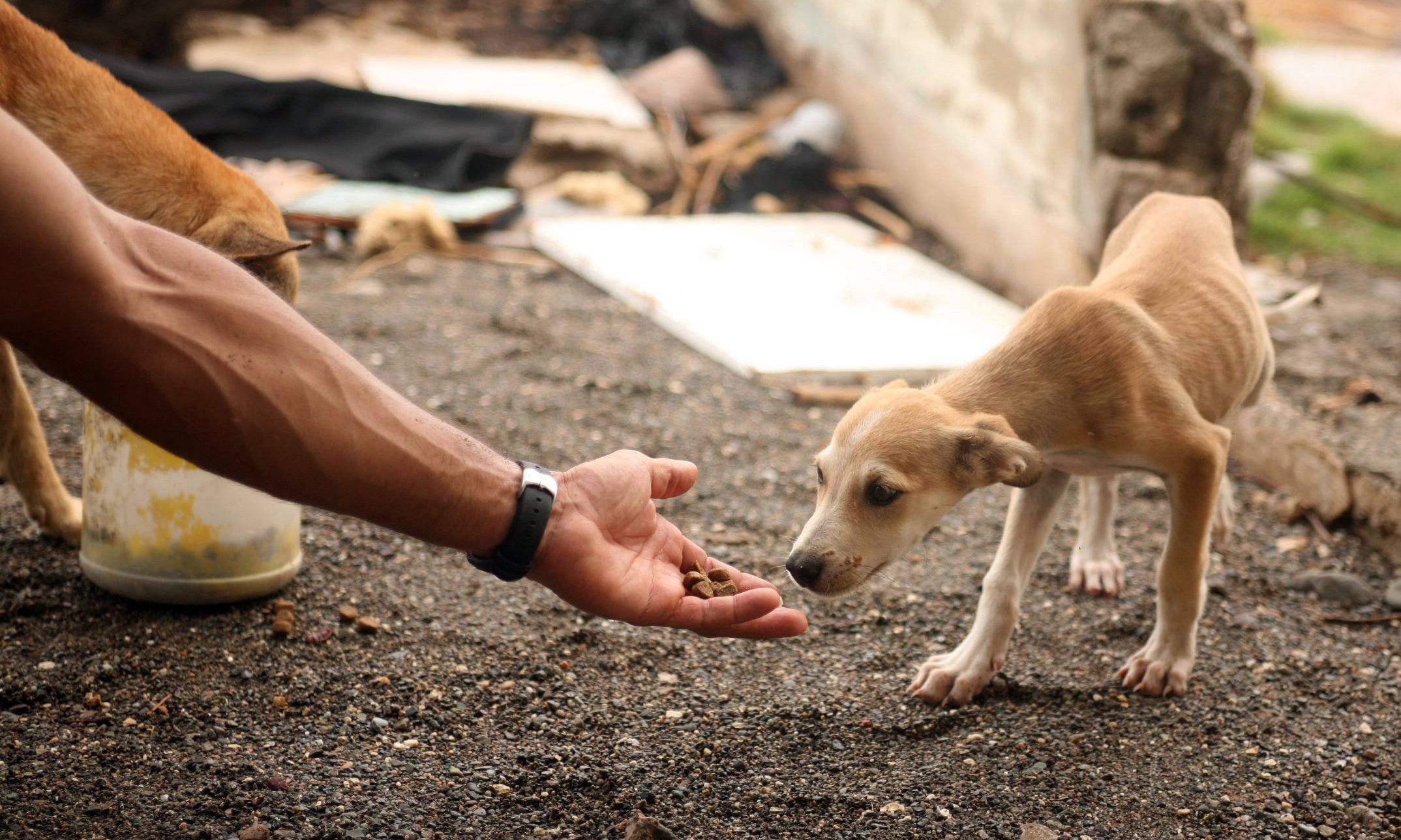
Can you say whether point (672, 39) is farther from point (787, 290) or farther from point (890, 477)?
point (890, 477)

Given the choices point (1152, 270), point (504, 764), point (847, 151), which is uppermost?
point (1152, 270)

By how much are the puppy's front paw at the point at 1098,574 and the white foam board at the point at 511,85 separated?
5378 mm

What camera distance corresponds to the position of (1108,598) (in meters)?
3.77

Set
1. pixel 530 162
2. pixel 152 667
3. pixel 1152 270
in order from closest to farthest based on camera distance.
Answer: pixel 152 667 < pixel 1152 270 < pixel 530 162

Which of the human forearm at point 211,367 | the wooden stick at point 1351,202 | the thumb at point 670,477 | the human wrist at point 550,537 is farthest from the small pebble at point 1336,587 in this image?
the wooden stick at point 1351,202

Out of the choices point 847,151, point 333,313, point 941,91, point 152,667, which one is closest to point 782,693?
point 152,667

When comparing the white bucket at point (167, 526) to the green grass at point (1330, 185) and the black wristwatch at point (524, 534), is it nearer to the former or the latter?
the black wristwatch at point (524, 534)

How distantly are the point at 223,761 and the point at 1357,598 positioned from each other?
331 cm

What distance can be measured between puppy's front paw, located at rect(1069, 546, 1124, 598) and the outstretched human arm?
1.61m

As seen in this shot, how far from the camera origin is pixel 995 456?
112 inches

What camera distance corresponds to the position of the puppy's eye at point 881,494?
9.36 feet

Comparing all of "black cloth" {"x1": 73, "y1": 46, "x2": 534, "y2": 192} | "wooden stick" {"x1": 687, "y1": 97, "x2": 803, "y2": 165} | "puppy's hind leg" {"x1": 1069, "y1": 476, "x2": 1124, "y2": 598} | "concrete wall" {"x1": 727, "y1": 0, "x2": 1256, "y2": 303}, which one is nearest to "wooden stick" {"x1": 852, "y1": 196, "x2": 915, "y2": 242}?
"concrete wall" {"x1": 727, "y1": 0, "x2": 1256, "y2": 303}

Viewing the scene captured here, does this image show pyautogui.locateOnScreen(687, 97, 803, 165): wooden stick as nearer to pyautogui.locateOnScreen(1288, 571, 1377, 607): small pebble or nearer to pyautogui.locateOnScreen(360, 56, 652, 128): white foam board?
pyautogui.locateOnScreen(360, 56, 652, 128): white foam board

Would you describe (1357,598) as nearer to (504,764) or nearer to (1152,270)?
(1152,270)
